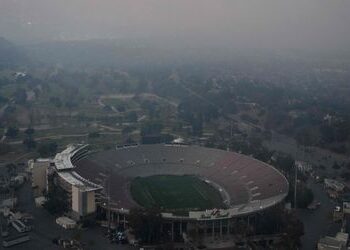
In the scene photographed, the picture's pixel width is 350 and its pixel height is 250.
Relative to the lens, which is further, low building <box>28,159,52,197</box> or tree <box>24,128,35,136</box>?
tree <box>24,128,35,136</box>

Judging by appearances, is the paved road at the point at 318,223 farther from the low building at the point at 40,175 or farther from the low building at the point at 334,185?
the low building at the point at 40,175

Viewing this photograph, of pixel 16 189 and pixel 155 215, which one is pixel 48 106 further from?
pixel 155 215

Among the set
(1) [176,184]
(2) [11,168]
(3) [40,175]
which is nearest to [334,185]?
(1) [176,184]

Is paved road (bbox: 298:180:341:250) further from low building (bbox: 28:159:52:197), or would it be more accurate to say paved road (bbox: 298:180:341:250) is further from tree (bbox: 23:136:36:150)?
tree (bbox: 23:136:36:150)

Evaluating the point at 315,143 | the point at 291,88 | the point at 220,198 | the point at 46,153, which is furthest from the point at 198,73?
the point at 220,198

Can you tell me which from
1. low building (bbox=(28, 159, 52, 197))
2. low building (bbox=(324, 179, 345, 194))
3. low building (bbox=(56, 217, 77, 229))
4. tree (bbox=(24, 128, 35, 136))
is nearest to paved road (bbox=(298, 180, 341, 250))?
low building (bbox=(324, 179, 345, 194))

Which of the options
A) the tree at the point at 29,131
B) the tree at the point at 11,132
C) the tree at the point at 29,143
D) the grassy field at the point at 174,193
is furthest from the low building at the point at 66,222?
the tree at the point at 29,131
